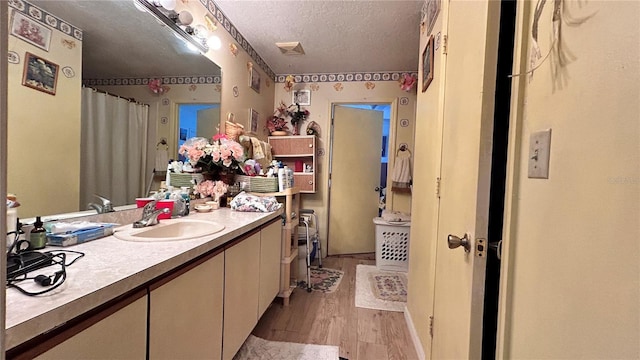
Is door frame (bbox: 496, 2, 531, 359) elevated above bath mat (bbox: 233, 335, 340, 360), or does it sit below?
above

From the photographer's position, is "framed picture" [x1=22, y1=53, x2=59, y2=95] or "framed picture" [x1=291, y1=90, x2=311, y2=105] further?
"framed picture" [x1=291, y1=90, x2=311, y2=105]

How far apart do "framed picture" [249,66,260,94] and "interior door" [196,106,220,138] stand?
75cm

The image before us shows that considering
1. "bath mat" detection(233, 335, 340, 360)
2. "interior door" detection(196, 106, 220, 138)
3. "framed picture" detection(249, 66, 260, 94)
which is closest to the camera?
"bath mat" detection(233, 335, 340, 360)

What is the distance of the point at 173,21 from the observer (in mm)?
1615

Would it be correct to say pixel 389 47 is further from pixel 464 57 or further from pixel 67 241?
pixel 67 241

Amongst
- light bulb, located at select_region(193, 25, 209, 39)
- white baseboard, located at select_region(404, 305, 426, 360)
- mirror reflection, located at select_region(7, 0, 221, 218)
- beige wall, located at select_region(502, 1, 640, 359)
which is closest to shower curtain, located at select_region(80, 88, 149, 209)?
mirror reflection, located at select_region(7, 0, 221, 218)

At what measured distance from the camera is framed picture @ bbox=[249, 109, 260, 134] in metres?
2.67

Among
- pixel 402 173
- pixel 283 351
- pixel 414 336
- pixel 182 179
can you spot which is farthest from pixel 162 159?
pixel 402 173

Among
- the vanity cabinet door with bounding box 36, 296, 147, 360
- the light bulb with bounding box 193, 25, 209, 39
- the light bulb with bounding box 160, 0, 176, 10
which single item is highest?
the light bulb with bounding box 193, 25, 209, 39

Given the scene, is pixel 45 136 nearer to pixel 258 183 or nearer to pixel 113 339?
pixel 113 339

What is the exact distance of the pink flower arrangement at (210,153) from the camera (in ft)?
5.90

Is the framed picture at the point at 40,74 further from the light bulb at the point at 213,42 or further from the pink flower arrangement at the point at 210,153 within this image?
the light bulb at the point at 213,42

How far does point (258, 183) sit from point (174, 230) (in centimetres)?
82

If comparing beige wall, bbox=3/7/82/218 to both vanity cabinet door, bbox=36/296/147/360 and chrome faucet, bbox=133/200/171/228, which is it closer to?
chrome faucet, bbox=133/200/171/228
